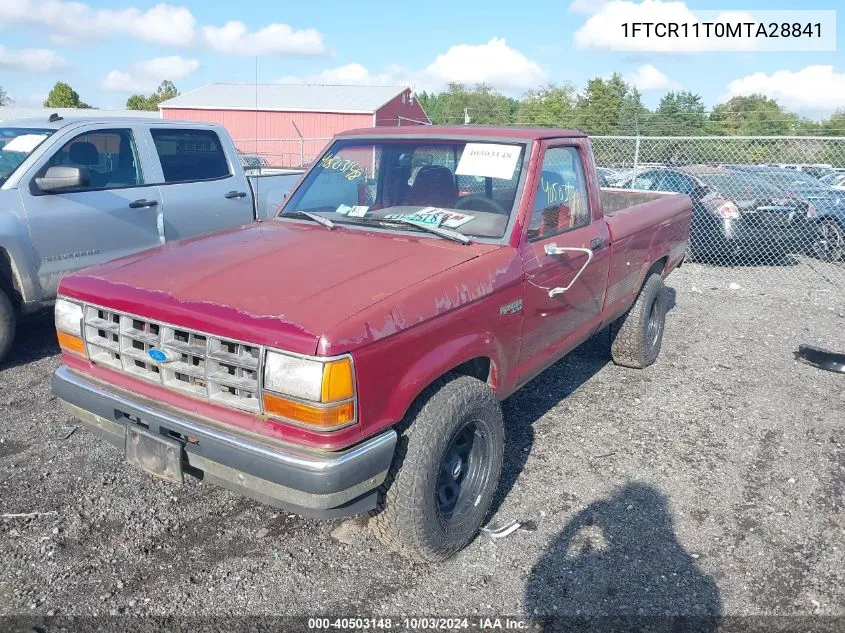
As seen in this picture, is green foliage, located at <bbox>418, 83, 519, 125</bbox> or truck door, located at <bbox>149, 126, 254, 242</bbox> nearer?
truck door, located at <bbox>149, 126, 254, 242</bbox>

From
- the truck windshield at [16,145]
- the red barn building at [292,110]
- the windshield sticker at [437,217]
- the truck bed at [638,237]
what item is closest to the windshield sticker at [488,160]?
the windshield sticker at [437,217]

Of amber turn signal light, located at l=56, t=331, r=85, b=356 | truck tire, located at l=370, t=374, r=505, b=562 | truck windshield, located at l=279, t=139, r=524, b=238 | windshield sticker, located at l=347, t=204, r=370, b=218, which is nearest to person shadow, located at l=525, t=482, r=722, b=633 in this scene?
truck tire, located at l=370, t=374, r=505, b=562

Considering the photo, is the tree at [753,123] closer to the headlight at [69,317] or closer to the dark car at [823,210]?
the dark car at [823,210]

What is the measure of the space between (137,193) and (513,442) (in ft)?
12.6

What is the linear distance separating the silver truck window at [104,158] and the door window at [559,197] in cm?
369

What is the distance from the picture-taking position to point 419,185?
389 centimetres

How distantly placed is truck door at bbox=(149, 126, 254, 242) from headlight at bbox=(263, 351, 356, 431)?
4.02 meters

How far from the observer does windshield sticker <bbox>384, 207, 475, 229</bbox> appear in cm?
359

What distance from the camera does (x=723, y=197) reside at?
10531 millimetres

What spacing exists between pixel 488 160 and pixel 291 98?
35.1 m

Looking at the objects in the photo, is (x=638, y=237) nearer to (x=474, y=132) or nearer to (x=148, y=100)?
(x=474, y=132)

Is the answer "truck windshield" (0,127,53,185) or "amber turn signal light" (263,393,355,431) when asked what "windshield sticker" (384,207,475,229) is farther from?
Result: "truck windshield" (0,127,53,185)

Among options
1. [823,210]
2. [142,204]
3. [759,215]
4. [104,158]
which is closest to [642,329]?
[142,204]

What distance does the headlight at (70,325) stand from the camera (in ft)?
10.1
